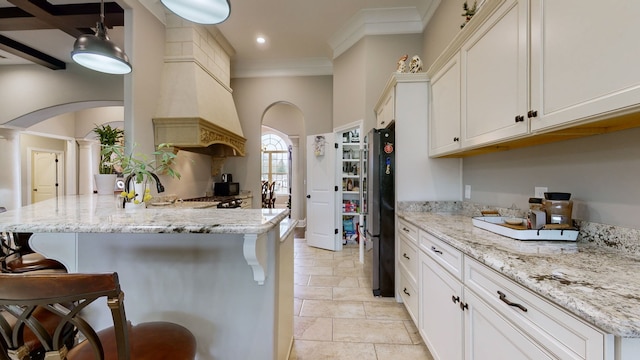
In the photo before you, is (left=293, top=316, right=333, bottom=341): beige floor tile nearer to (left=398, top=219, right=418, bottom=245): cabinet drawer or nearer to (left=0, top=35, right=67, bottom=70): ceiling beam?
(left=398, top=219, right=418, bottom=245): cabinet drawer

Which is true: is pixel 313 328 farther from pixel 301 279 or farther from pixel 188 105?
pixel 188 105

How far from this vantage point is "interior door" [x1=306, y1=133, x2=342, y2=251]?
176 inches

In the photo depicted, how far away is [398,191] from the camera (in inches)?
101

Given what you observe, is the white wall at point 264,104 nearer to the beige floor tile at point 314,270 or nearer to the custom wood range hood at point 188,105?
the custom wood range hood at point 188,105

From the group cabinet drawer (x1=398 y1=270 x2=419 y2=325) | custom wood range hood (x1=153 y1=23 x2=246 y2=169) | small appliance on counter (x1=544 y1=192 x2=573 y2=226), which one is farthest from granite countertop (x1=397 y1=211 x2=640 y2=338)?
custom wood range hood (x1=153 y1=23 x2=246 y2=169)

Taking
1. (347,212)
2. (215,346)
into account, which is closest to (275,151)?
(347,212)

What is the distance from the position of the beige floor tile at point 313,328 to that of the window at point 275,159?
8016 mm

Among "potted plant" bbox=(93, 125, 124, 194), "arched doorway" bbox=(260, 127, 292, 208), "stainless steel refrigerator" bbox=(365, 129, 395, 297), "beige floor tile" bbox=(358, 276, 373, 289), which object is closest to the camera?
"potted plant" bbox=(93, 125, 124, 194)

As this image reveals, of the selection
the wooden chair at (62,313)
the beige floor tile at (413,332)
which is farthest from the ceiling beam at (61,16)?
the beige floor tile at (413,332)

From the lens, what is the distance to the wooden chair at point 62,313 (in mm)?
664

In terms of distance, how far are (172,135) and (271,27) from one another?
2266mm

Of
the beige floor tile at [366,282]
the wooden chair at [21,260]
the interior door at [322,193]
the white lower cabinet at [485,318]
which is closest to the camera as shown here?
the white lower cabinet at [485,318]

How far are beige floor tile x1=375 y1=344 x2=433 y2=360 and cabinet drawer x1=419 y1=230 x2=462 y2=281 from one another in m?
0.76

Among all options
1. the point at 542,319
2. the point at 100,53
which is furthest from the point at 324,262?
the point at 100,53
